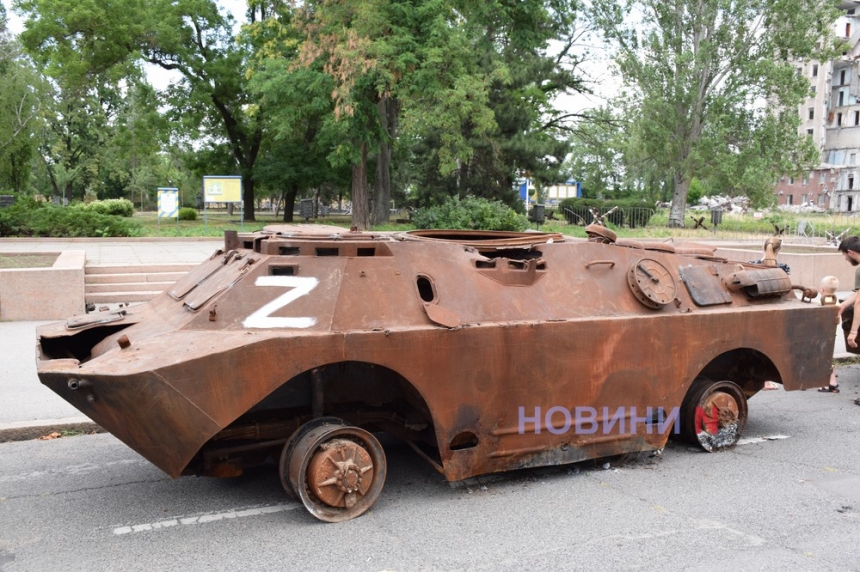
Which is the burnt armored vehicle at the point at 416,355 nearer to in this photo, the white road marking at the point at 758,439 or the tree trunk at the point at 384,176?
the white road marking at the point at 758,439

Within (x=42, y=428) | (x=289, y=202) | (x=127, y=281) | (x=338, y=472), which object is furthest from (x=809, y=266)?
(x=289, y=202)

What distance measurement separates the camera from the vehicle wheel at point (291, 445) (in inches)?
204

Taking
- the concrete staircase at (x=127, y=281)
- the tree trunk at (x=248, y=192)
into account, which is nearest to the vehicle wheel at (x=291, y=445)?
the concrete staircase at (x=127, y=281)

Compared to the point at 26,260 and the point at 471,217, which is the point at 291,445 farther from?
the point at 471,217

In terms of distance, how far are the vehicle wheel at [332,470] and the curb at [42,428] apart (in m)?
2.97

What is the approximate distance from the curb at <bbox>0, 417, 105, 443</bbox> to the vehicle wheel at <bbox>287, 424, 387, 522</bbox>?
297cm

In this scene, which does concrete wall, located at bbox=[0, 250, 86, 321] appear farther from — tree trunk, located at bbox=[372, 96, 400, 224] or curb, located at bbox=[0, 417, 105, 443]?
tree trunk, located at bbox=[372, 96, 400, 224]

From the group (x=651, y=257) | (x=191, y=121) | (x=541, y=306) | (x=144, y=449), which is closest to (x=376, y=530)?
(x=144, y=449)

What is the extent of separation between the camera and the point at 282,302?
518 centimetres

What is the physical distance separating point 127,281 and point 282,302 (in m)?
9.93

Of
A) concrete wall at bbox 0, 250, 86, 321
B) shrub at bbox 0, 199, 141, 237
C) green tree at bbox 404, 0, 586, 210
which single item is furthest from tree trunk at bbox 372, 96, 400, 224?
concrete wall at bbox 0, 250, 86, 321

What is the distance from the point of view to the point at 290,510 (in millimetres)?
5320

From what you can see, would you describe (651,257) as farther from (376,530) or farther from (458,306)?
(376,530)

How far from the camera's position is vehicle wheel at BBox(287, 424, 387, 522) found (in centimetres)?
502
